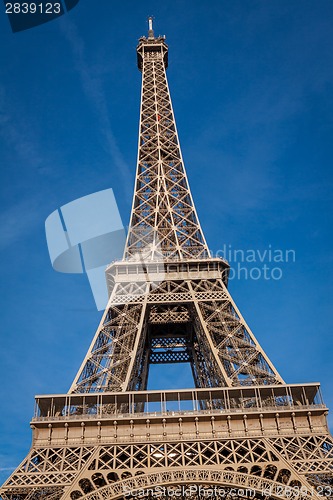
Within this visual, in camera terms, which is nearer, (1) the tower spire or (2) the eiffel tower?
Answer: (2) the eiffel tower

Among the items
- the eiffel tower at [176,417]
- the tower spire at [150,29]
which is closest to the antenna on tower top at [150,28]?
the tower spire at [150,29]

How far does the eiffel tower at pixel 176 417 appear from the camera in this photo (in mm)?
23250

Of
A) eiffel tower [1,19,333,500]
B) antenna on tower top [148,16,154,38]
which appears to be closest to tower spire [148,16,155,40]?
antenna on tower top [148,16,154,38]

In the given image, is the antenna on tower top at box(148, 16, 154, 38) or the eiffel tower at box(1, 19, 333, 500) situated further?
the antenna on tower top at box(148, 16, 154, 38)

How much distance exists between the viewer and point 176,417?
26.3 m

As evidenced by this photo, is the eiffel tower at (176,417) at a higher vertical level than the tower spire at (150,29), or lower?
lower

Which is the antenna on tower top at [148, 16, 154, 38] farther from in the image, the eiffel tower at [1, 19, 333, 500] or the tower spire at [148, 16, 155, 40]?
the eiffel tower at [1, 19, 333, 500]

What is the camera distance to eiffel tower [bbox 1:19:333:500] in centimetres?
2325

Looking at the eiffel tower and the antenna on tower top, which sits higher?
the antenna on tower top

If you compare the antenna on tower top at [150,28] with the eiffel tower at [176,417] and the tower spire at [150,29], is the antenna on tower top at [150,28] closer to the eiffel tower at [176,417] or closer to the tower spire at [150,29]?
the tower spire at [150,29]

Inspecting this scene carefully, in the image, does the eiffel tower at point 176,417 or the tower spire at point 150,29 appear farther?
the tower spire at point 150,29

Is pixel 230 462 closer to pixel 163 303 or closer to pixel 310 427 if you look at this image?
pixel 310 427

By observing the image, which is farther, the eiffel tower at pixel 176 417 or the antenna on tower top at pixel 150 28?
the antenna on tower top at pixel 150 28

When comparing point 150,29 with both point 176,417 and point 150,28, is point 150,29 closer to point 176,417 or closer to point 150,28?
point 150,28
